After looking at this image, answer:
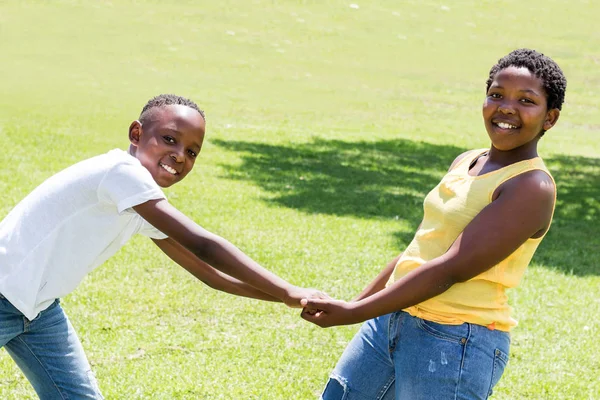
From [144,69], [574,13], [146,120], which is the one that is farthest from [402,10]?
[146,120]

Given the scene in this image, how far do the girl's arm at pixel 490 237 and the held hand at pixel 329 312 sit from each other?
8.8 inches

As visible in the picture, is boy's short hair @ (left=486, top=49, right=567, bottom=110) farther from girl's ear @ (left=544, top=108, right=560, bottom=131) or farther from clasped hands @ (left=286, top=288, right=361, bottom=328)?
clasped hands @ (left=286, top=288, right=361, bottom=328)

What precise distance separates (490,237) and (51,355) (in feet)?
5.61

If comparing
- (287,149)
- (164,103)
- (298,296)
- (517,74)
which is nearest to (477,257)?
(517,74)

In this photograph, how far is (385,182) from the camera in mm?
12836

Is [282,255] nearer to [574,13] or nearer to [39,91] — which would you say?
[39,91]

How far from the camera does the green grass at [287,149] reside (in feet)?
20.1

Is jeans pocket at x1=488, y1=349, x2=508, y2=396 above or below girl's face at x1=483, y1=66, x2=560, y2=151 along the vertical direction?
below

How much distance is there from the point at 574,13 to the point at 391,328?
33803mm

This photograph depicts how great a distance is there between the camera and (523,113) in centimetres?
294

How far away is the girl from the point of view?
285cm

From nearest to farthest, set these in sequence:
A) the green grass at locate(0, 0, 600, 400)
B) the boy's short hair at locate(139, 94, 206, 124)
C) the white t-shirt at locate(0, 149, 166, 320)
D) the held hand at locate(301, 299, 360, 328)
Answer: the held hand at locate(301, 299, 360, 328) < the white t-shirt at locate(0, 149, 166, 320) < the boy's short hair at locate(139, 94, 206, 124) < the green grass at locate(0, 0, 600, 400)

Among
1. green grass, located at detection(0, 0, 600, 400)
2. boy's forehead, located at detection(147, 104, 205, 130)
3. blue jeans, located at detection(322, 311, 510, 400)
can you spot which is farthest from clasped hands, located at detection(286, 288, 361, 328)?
green grass, located at detection(0, 0, 600, 400)

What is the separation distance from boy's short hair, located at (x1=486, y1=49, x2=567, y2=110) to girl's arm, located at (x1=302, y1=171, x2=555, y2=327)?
0.93 ft
